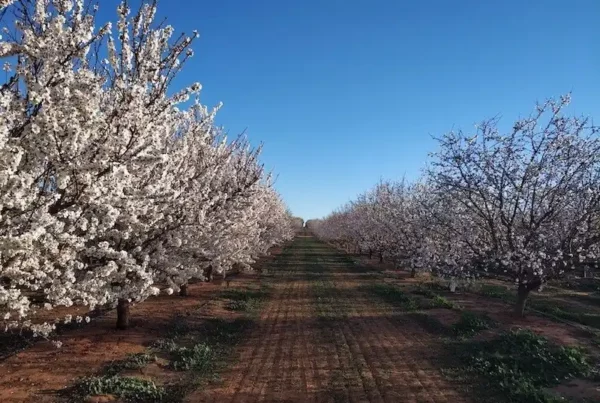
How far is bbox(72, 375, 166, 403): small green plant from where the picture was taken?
10.3 meters

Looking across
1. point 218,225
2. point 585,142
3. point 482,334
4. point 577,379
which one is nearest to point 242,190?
point 218,225

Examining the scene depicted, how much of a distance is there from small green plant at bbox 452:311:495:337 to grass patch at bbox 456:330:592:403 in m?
1.42

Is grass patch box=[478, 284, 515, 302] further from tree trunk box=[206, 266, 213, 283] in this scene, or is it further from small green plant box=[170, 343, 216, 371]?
small green plant box=[170, 343, 216, 371]

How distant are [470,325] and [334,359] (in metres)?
6.96

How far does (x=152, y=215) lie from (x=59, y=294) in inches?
151

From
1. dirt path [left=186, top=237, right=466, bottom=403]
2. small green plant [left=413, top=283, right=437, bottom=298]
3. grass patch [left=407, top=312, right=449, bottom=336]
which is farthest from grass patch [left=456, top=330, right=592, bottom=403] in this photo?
small green plant [left=413, top=283, right=437, bottom=298]

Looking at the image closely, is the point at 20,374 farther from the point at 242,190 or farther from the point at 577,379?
the point at 577,379

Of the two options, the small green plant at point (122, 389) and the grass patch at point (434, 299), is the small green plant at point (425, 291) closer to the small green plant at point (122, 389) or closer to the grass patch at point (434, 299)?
the grass patch at point (434, 299)

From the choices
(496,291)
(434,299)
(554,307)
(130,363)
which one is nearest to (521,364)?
(130,363)

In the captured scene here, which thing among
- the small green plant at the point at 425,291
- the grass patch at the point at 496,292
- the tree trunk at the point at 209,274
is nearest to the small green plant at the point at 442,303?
the small green plant at the point at 425,291

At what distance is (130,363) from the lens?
41.1 ft

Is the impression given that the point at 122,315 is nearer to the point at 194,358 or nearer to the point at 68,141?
the point at 194,358

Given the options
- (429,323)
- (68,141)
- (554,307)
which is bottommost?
(429,323)

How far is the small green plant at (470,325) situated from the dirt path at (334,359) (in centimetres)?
131
